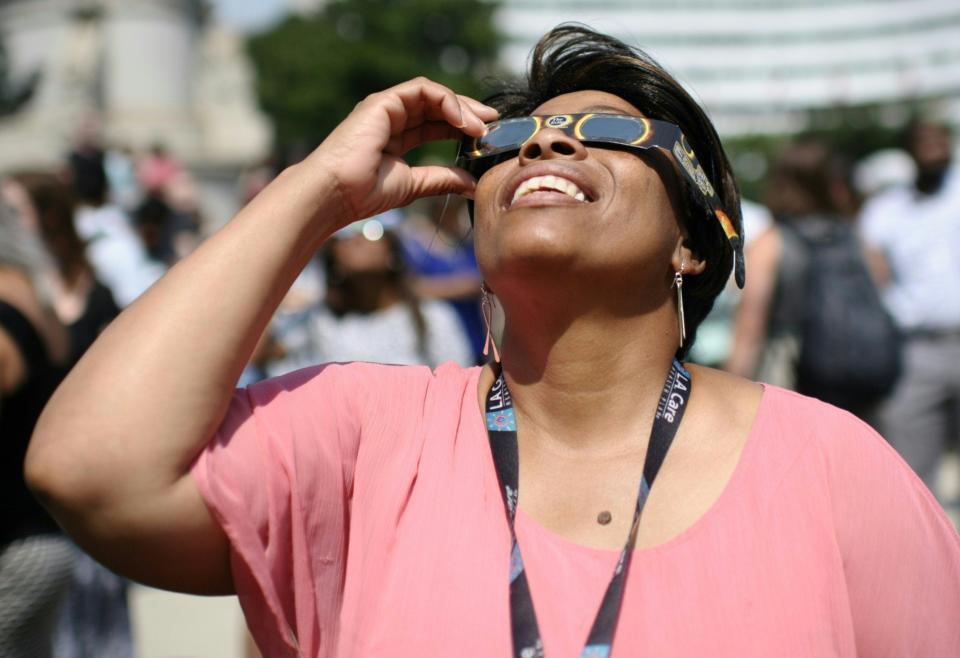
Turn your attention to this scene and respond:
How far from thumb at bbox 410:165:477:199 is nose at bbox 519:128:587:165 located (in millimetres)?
194

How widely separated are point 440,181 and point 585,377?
0.53 m

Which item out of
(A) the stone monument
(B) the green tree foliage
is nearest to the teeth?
(A) the stone monument

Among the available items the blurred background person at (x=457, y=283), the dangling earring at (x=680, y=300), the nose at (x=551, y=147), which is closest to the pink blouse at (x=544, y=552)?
the dangling earring at (x=680, y=300)

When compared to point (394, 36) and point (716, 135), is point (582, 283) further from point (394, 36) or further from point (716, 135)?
point (394, 36)

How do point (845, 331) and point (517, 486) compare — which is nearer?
point (517, 486)

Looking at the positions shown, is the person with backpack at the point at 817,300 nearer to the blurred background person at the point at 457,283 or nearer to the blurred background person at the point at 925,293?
the blurred background person at the point at 925,293

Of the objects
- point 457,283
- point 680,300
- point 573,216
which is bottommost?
point 457,283

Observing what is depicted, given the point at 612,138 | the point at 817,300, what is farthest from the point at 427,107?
the point at 817,300

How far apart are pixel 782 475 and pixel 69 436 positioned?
4.10ft

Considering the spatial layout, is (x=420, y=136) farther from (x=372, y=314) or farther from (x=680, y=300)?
(x=372, y=314)

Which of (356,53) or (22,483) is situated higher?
(22,483)

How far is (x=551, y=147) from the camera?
238 centimetres

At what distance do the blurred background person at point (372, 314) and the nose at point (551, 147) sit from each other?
2.78 m

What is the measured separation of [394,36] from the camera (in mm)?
59094
